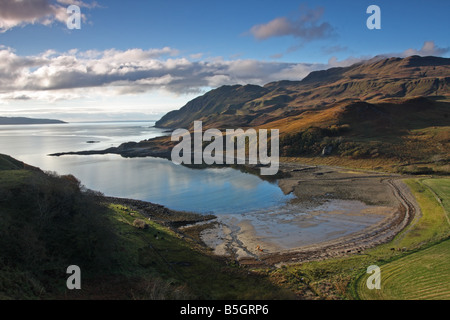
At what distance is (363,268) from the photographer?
100 feet

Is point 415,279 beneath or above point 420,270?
beneath

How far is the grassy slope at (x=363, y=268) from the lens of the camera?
87.1ft

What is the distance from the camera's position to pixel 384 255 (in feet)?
111

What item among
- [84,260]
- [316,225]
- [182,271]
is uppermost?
[84,260]

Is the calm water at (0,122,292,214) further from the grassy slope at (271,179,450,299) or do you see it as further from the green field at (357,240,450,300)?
the green field at (357,240,450,300)

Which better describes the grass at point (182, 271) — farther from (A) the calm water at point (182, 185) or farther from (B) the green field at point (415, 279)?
(A) the calm water at point (182, 185)

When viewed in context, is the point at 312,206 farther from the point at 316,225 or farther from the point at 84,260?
the point at 84,260

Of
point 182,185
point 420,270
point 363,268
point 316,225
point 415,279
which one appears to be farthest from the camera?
point 182,185

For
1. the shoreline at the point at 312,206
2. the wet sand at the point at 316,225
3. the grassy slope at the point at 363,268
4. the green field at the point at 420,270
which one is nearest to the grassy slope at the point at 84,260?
the grassy slope at the point at 363,268

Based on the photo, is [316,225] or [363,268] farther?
[316,225]

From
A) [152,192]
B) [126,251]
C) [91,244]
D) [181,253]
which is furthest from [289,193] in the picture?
[91,244]

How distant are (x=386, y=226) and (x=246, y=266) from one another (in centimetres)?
2608

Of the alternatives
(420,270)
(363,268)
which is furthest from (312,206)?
(420,270)

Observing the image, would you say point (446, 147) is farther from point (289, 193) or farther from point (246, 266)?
point (246, 266)
